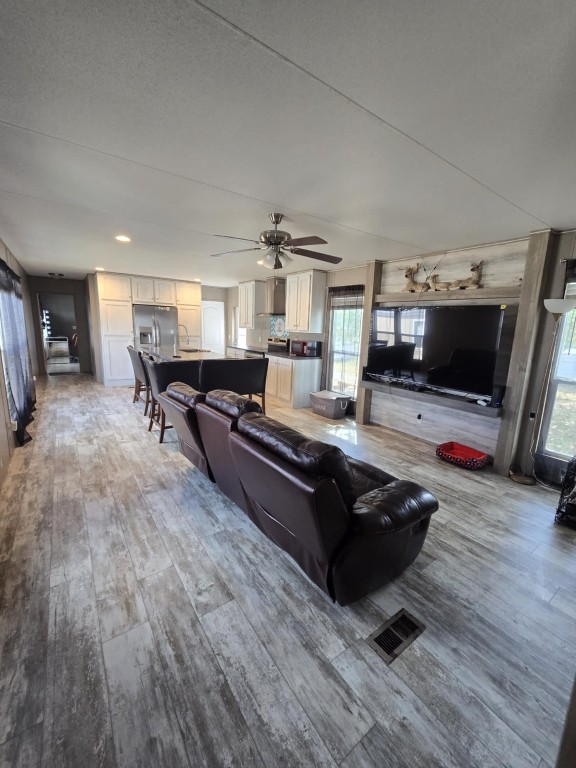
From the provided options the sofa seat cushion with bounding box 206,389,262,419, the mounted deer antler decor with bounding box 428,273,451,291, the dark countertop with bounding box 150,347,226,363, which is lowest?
the sofa seat cushion with bounding box 206,389,262,419

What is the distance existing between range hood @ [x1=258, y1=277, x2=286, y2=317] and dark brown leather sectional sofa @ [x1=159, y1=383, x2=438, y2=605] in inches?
184

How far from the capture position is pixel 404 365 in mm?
4250

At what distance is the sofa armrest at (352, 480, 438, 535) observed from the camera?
1.48 metres

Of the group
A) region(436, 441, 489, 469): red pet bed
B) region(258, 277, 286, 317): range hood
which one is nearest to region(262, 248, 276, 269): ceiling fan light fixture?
region(436, 441, 489, 469): red pet bed

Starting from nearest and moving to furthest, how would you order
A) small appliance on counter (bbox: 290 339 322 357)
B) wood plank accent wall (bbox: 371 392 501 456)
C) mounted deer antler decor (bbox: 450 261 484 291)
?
mounted deer antler decor (bbox: 450 261 484 291)
wood plank accent wall (bbox: 371 392 501 456)
small appliance on counter (bbox: 290 339 322 357)

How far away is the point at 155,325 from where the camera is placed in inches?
275

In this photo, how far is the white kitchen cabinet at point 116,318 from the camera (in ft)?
21.4

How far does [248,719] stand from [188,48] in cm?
253

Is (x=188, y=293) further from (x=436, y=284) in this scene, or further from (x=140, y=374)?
(x=436, y=284)

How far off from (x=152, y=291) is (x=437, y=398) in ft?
20.4

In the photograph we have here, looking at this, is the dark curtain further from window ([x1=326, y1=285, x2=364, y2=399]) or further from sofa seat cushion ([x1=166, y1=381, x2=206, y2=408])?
window ([x1=326, y1=285, x2=364, y2=399])

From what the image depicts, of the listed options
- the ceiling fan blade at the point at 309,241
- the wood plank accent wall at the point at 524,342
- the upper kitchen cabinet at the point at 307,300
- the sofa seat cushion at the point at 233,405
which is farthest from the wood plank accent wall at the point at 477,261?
the sofa seat cushion at the point at 233,405

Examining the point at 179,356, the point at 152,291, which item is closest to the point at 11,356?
the point at 179,356

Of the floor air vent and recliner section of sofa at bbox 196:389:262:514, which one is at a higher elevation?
recliner section of sofa at bbox 196:389:262:514
